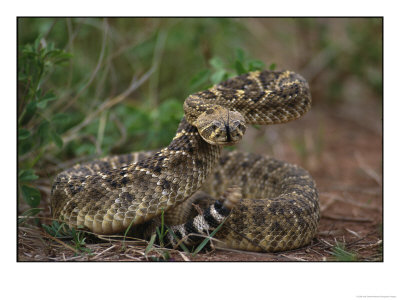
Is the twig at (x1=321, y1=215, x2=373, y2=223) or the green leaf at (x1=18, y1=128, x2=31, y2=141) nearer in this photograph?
the green leaf at (x1=18, y1=128, x2=31, y2=141)

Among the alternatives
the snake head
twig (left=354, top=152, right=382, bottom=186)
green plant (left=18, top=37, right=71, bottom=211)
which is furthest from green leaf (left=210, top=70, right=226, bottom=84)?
twig (left=354, top=152, right=382, bottom=186)

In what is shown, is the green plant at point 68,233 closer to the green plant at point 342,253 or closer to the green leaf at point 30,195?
the green leaf at point 30,195

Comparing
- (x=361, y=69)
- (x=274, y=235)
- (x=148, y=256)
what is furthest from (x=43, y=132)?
(x=361, y=69)

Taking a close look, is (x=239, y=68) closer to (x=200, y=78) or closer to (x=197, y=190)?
(x=200, y=78)

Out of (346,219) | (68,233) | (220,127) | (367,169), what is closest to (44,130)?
(68,233)

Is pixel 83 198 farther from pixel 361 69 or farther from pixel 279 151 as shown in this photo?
pixel 361 69

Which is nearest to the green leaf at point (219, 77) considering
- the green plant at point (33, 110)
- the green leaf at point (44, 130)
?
the green plant at point (33, 110)

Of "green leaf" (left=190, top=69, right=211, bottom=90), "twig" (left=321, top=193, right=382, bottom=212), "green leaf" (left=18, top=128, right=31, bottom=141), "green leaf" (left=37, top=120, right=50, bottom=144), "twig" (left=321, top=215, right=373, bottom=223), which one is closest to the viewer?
"green leaf" (left=18, top=128, right=31, bottom=141)

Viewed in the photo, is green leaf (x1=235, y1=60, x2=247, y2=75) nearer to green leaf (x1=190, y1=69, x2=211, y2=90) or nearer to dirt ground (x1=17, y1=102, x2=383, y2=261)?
green leaf (x1=190, y1=69, x2=211, y2=90)
